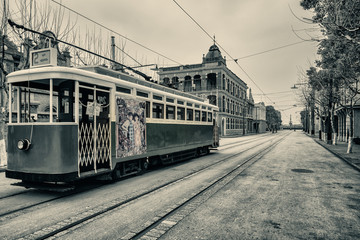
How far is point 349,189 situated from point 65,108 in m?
8.29

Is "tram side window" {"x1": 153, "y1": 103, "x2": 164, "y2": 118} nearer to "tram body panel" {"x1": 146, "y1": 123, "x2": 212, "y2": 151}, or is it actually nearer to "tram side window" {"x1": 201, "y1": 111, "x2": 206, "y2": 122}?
"tram body panel" {"x1": 146, "y1": 123, "x2": 212, "y2": 151}

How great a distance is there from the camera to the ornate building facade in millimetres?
47250

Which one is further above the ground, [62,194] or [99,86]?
[99,86]

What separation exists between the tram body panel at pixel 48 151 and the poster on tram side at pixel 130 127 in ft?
5.18

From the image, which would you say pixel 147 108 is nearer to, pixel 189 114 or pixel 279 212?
pixel 189 114

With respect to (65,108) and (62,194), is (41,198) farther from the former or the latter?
(65,108)

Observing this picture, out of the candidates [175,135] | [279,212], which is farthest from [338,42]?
[279,212]

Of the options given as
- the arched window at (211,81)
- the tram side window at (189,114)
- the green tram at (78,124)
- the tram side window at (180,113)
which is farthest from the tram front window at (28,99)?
the arched window at (211,81)

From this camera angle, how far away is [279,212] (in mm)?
4973

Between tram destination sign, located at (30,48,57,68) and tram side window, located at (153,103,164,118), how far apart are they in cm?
387

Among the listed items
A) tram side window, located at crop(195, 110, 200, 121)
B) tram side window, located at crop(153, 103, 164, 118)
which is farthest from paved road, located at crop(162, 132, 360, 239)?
tram side window, located at crop(195, 110, 200, 121)

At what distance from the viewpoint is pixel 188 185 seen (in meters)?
7.21

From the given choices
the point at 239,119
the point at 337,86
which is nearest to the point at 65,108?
the point at 337,86

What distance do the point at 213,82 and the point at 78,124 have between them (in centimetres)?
4451
